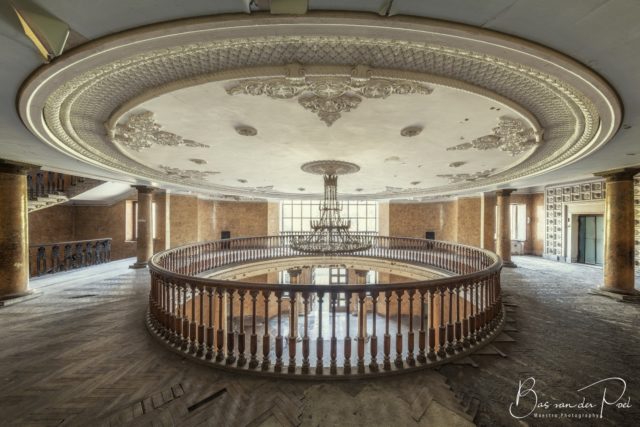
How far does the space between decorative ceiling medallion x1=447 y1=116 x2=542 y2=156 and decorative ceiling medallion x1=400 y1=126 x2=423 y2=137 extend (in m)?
0.97

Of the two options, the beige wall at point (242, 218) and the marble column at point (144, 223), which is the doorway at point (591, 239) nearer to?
the beige wall at point (242, 218)

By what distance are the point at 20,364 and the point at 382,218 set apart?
14555 mm

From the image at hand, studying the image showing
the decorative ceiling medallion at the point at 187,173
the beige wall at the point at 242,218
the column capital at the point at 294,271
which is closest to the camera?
the decorative ceiling medallion at the point at 187,173

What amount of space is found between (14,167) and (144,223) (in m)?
3.97

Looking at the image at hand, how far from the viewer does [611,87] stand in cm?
241

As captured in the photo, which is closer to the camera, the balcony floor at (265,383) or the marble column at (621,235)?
the balcony floor at (265,383)

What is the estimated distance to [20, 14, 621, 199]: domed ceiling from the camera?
1.87 metres

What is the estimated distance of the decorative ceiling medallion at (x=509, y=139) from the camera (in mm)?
3605

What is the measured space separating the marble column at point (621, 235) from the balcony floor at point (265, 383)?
252 cm

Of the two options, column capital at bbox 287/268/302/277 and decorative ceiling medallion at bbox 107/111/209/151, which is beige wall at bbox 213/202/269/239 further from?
decorative ceiling medallion at bbox 107/111/209/151

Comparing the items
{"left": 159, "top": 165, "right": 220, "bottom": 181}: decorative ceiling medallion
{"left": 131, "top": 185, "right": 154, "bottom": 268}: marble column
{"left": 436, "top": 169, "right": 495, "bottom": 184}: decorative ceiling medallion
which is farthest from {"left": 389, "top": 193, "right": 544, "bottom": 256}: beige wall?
{"left": 131, "top": 185, "right": 154, "bottom": 268}: marble column

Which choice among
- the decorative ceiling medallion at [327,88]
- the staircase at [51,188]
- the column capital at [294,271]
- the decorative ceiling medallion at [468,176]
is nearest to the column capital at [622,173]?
the decorative ceiling medallion at [468,176]

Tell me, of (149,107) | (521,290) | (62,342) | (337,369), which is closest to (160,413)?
(337,369)

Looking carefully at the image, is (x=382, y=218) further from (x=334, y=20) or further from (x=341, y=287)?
(x=334, y=20)
